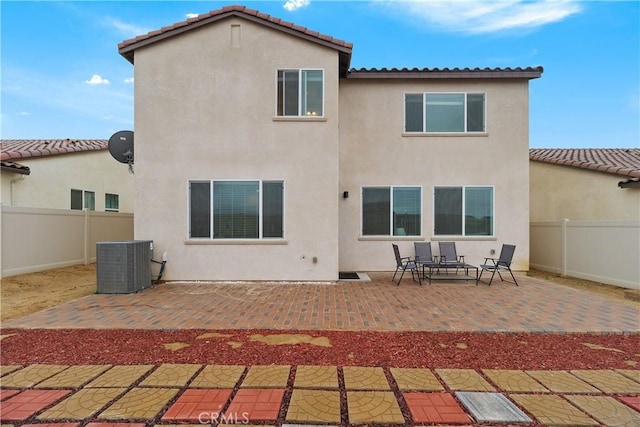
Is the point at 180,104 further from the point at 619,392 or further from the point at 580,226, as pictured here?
the point at 580,226

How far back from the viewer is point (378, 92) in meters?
10.6

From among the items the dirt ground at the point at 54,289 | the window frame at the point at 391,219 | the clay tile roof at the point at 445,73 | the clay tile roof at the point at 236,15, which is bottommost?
the dirt ground at the point at 54,289

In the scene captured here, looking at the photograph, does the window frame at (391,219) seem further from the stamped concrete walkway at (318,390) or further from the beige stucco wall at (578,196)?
the beige stucco wall at (578,196)

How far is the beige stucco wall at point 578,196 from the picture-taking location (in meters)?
10.6

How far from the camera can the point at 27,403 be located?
305 centimetres

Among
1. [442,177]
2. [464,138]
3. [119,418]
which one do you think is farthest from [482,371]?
[464,138]

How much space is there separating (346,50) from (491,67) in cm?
530

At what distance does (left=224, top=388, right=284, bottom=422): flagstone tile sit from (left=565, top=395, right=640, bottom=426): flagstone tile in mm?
3007

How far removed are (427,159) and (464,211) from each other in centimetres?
221

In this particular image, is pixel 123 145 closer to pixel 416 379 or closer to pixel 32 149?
pixel 32 149

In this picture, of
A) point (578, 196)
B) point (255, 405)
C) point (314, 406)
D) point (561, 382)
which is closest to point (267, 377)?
point (255, 405)

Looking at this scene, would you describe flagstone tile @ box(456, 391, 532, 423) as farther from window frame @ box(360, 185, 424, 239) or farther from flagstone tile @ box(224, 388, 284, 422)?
window frame @ box(360, 185, 424, 239)

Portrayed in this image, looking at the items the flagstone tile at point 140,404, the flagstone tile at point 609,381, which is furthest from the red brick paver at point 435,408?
the flagstone tile at point 140,404

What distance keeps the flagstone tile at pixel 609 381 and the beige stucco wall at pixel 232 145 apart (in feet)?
19.1
